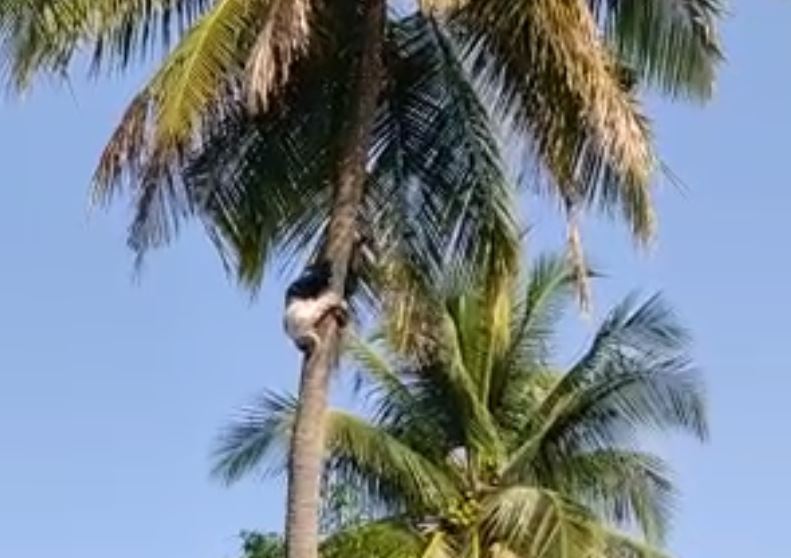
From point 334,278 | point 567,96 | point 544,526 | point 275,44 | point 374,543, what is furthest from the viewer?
point 374,543

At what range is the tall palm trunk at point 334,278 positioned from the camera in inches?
409

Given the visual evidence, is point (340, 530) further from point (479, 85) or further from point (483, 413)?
point (479, 85)

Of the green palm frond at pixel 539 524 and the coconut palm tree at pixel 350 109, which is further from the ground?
the coconut palm tree at pixel 350 109

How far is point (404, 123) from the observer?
1234 cm

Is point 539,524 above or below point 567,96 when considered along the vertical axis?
below

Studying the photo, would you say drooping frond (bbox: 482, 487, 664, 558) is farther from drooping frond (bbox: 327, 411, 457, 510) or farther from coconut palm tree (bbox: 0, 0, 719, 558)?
coconut palm tree (bbox: 0, 0, 719, 558)

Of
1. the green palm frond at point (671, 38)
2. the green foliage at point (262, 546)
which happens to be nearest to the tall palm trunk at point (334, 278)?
the green palm frond at point (671, 38)

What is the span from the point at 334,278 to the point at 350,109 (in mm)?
1378

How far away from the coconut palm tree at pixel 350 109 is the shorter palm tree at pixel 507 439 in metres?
4.37

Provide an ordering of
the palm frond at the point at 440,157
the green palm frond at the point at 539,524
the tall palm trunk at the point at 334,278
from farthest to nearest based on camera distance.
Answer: the green palm frond at the point at 539,524 → the palm frond at the point at 440,157 → the tall palm trunk at the point at 334,278

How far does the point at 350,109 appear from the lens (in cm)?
1194

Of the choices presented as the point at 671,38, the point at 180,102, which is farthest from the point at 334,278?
the point at 671,38

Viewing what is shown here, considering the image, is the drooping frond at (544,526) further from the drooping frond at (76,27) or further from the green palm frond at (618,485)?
the drooping frond at (76,27)

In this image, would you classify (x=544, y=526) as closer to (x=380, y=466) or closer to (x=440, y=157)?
(x=380, y=466)
